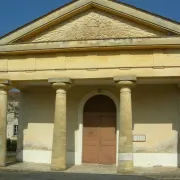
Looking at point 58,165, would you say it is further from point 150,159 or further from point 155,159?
point 155,159

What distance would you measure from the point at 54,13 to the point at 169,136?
7.97m

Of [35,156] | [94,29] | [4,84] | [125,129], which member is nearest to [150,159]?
[125,129]

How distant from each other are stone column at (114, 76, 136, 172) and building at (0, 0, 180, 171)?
0.04 meters

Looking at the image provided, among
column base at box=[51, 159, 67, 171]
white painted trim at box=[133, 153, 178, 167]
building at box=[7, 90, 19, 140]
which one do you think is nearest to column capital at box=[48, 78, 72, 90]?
column base at box=[51, 159, 67, 171]

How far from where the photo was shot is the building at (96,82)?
13398 mm

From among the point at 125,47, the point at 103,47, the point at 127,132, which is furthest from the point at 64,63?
the point at 127,132

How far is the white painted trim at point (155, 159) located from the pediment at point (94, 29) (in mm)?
5686

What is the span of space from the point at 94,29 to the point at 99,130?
5123mm

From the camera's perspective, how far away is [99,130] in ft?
53.0

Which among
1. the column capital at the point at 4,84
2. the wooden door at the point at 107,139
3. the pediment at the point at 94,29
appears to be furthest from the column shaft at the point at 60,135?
the wooden door at the point at 107,139

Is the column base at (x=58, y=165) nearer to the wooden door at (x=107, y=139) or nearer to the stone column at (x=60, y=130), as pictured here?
the stone column at (x=60, y=130)

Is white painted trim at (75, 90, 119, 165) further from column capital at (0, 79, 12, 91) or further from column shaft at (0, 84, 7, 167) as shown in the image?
column capital at (0, 79, 12, 91)

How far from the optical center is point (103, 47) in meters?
13.5

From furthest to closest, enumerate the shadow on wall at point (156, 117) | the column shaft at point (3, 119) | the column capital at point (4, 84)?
the shadow on wall at point (156, 117) < the column capital at point (4, 84) < the column shaft at point (3, 119)
